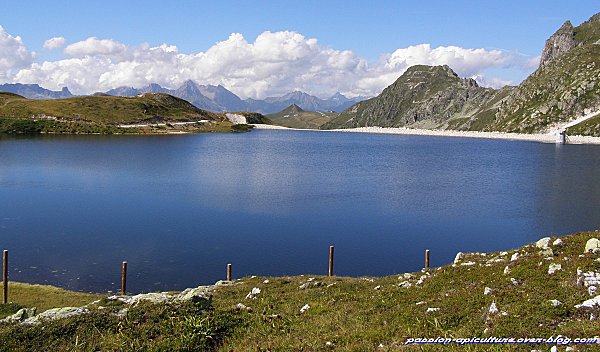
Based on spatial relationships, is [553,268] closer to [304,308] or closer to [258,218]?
[304,308]

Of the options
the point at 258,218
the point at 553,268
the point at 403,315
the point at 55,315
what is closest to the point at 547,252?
the point at 553,268

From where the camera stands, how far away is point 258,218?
7044cm

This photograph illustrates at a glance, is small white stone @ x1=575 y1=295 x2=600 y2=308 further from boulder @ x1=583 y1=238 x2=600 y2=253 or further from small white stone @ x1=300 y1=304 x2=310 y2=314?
small white stone @ x1=300 y1=304 x2=310 y2=314

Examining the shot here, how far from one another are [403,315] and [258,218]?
169 feet

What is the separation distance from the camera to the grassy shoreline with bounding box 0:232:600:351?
1705cm

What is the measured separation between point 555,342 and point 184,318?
1438 cm

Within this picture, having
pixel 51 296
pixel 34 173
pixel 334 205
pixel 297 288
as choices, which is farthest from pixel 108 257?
pixel 34 173

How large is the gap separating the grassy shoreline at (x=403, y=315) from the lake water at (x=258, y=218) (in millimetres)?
22114

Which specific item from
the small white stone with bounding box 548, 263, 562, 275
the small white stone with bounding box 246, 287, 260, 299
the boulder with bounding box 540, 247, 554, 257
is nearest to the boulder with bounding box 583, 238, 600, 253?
the boulder with bounding box 540, 247, 554, 257

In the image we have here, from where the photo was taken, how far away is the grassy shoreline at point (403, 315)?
17047 millimetres

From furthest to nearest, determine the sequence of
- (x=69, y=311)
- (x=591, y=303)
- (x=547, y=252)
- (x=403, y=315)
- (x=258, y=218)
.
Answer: (x=258, y=218)
(x=547, y=252)
(x=69, y=311)
(x=403, y=315)
(x=591, y=303)

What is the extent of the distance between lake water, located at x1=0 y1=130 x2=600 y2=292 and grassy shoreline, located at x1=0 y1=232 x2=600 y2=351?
22.1 meters

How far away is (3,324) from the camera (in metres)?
20.9

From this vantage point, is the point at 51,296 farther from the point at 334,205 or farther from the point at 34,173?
the point at 34,173
